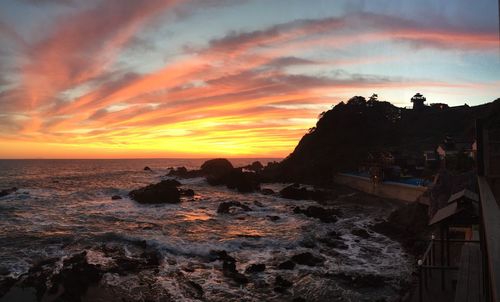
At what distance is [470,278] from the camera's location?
8.11m

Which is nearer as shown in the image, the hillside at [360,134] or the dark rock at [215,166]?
the hillside at [360,134]

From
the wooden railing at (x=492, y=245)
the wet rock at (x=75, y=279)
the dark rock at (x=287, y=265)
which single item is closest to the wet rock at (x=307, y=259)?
the dark rock at (x=287, y=265)

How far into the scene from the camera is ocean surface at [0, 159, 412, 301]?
16062mm

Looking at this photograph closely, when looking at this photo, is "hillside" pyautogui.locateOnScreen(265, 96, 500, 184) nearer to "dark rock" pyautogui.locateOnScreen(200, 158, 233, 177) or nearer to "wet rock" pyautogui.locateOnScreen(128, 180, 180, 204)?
"dark rock" pyautogui.locateOnScreen(200, 158, 233, 177)

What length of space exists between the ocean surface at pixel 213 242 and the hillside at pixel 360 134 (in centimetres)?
3219

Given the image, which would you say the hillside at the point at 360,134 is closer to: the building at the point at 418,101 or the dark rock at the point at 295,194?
the building at the point at 418,101

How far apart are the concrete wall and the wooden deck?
21.7m

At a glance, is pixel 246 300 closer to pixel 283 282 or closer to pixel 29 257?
pixel 283 282

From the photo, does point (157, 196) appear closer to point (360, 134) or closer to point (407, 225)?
point (407, 225)

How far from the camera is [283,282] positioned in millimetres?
16188

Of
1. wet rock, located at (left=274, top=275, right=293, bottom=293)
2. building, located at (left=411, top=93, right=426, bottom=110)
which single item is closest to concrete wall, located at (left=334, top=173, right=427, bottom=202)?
wet rock, located at (left=274, top=275, right=293, bottom=293)

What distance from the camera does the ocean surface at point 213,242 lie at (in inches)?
632

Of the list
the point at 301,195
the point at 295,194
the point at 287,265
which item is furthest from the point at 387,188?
the point at 287,265

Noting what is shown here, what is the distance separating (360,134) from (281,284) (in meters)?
73.2
